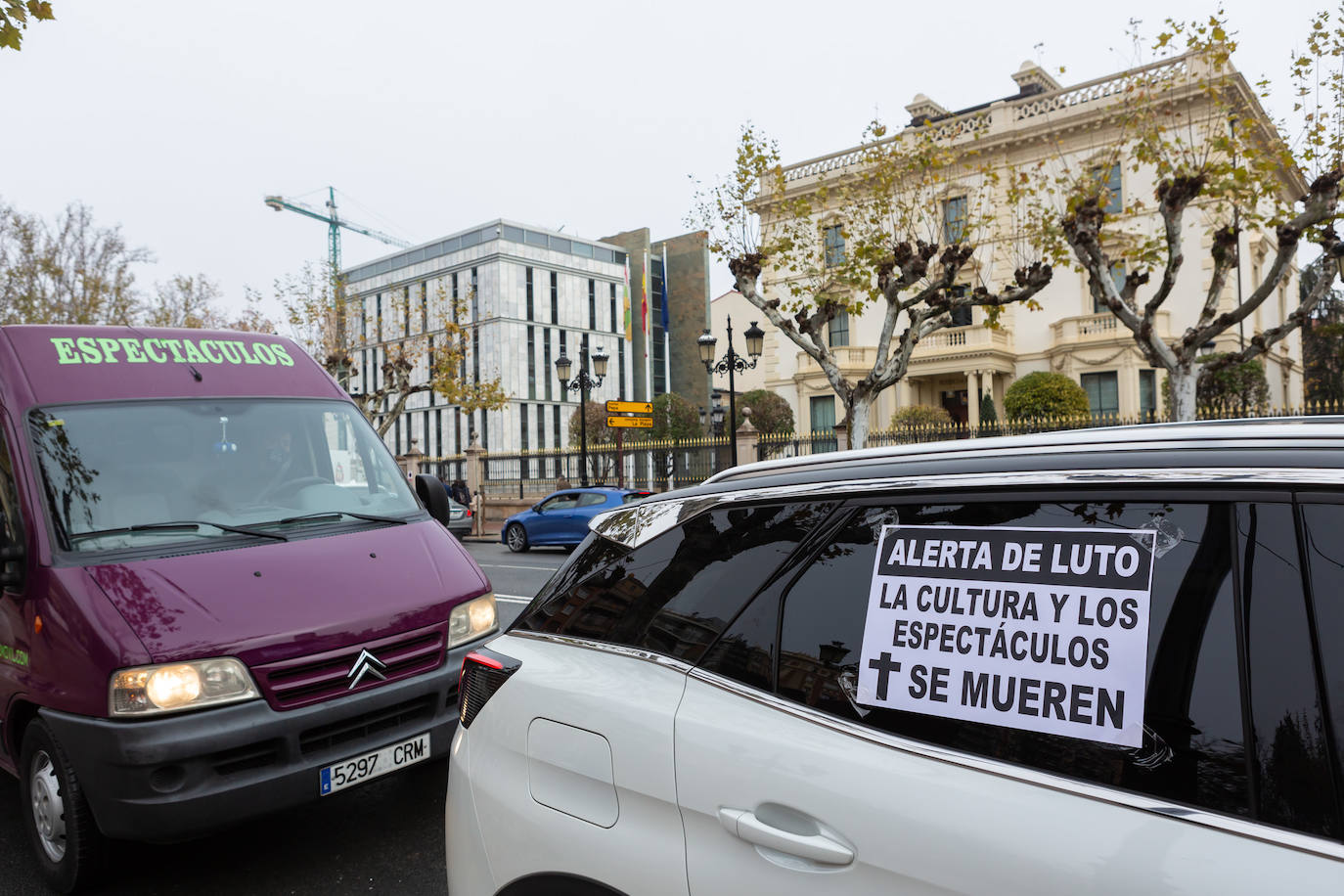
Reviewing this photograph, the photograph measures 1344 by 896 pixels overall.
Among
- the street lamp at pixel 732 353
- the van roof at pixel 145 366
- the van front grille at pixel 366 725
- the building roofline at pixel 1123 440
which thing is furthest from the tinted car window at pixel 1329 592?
the street lamp at pixel 732 353

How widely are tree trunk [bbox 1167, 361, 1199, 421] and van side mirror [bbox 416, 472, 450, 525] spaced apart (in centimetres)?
1368

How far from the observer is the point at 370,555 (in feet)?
13.1

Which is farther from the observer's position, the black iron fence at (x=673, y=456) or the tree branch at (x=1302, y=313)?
the black iron fence at (x=673, y=456)

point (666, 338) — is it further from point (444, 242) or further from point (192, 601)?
point (192, 601)

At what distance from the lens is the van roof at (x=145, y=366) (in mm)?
4141

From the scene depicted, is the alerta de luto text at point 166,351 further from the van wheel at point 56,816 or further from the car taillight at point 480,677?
the car taillight at point 480,677

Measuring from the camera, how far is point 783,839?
1.46 meters

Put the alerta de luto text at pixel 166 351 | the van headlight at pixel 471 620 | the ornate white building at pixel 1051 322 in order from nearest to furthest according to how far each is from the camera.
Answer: the van headlight at pixel 471 620 < the alerta de luto text at pixel 166 351 < the ornate white building at pixel 1051 322

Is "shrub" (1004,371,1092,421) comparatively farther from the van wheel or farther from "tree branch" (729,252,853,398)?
the van wheel

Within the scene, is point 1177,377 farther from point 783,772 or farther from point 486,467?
point 486,467

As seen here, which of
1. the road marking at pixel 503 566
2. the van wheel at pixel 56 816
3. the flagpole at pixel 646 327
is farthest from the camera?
the flagpole at pixel 646 327

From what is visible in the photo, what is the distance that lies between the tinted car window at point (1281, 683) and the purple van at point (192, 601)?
10.5 ft

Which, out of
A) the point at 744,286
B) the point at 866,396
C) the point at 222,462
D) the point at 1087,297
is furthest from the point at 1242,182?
the point at 1087,297

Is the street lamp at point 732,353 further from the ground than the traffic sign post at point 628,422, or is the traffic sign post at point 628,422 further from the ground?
the street lamp at point 732,353
